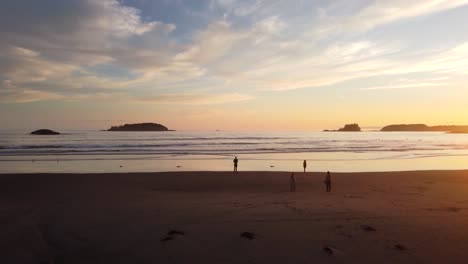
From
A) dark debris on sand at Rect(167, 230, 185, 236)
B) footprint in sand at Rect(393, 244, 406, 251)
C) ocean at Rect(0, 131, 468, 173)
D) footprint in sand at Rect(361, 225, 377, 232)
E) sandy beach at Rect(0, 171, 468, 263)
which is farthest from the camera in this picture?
ocean at Rect(0, 131, 468, 173)

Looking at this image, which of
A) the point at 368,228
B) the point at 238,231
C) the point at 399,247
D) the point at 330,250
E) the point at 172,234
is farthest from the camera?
the point at 368,228

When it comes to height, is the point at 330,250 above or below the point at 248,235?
below

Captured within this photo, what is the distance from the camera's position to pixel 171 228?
9297 millimetres

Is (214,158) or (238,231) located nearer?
(238,231)

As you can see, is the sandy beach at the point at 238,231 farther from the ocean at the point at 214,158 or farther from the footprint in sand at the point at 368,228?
the ocean at the point at 214,158

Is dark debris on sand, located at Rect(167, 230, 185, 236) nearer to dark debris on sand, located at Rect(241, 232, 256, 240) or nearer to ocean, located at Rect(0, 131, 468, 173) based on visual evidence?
dark debris on sand, located at Rect(241, 232, 256, 240)

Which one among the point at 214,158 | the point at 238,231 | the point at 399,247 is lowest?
the point at 214,158

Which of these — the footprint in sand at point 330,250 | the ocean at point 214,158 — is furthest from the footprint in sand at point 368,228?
the ocean at point 214,158

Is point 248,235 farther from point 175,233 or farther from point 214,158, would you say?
point 214,158

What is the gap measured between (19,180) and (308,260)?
22.2 meters

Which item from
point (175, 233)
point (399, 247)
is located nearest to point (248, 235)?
point (175, 233)

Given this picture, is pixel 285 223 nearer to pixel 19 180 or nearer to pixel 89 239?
pixel 89 239

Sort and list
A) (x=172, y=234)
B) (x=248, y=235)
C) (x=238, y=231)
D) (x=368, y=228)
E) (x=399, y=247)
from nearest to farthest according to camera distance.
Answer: (x=399, y=247) → (x=248, y=235) → (x=172, y=234) → (x=238, y=231) → (x=368, y=228)

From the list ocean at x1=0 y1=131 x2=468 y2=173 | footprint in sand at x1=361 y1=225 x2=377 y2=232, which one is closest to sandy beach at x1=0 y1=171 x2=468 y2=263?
footprint in sand at x1=361 y1=225 x2=377 y2=232
